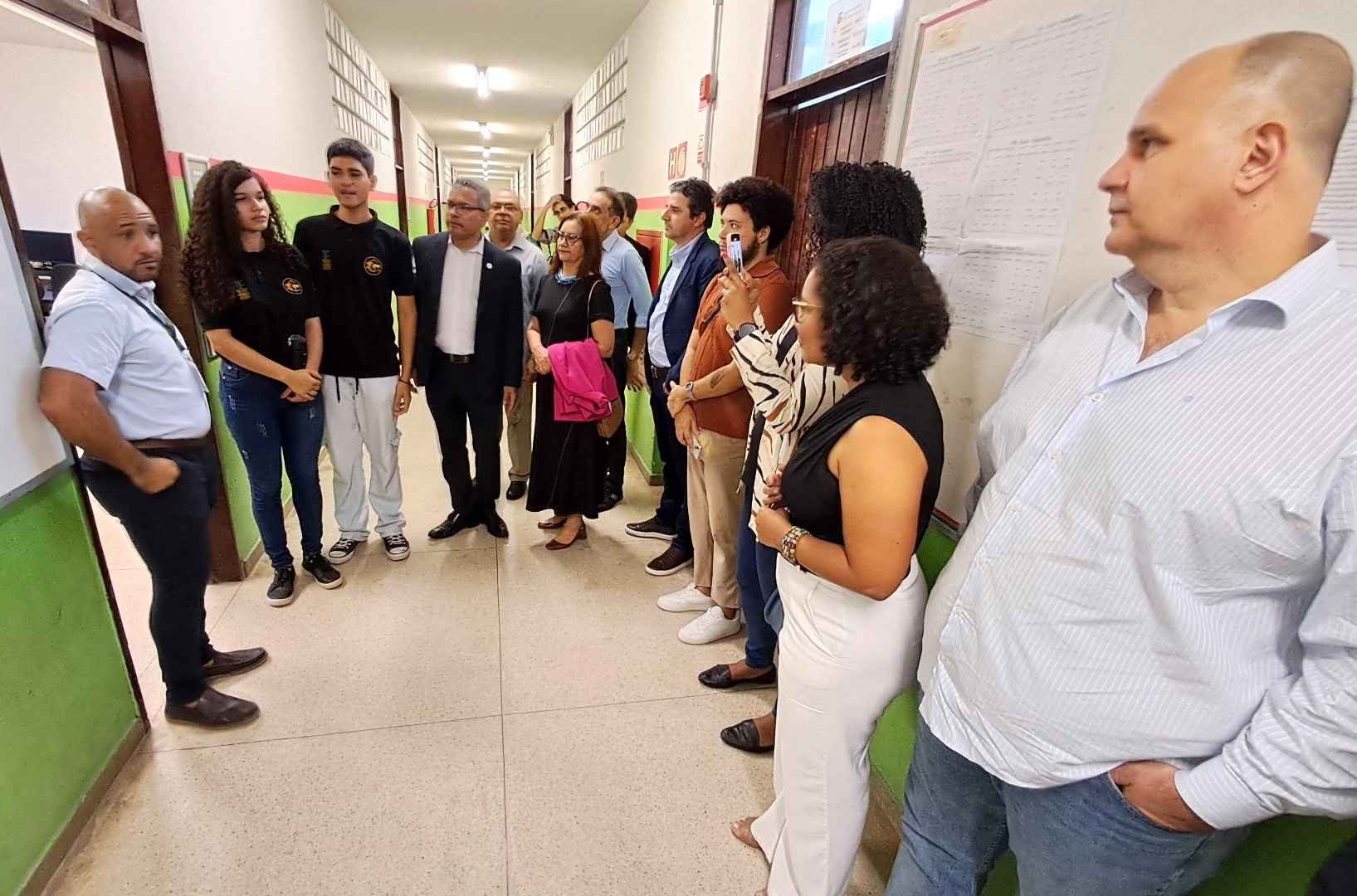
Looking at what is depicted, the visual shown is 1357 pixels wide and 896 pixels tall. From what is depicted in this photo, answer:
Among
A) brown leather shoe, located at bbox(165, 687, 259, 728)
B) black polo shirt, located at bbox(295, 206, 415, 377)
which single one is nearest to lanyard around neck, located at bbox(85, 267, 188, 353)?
black polo shirt, located at bbox(295, 206, 415, 377)

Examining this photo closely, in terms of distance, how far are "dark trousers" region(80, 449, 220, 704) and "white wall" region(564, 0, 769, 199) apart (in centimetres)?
231

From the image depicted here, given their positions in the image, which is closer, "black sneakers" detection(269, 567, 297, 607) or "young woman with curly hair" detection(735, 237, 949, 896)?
"young woman with curly hair" detection(735, 237, 949, 896)

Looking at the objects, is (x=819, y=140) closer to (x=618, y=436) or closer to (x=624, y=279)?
(x=624, y=279)

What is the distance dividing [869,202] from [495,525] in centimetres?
229

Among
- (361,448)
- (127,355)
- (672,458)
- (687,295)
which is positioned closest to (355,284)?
(361,448)

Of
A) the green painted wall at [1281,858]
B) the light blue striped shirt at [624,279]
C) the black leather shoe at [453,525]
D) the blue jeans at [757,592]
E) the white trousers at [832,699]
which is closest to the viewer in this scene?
the green painted wall at [1281,858]

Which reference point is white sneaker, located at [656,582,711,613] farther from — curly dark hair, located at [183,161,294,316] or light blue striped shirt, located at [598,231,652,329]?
curly dark hair, located at [183,161,294,316]

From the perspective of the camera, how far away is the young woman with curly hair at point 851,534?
1.02 metres

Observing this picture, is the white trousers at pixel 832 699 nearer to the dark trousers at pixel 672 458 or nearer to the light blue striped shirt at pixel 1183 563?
the light blue striped shirt at pixel 1183 563

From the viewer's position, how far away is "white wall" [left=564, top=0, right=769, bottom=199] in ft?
8.68

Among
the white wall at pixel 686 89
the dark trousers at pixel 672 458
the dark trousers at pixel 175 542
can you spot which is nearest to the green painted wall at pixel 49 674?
the dark trousers at pixel 175 542

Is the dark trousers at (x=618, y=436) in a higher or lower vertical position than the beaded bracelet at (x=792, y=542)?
lower

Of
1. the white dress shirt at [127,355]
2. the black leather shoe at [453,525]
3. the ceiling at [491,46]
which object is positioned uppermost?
the ceiling at [491,46]

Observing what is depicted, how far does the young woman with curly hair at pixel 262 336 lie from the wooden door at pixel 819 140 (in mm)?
1736
